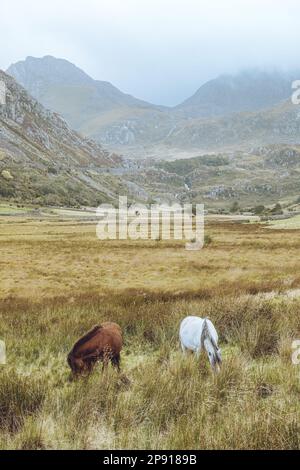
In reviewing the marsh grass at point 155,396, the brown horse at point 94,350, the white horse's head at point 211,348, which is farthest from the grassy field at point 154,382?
the brown horse at point 94,350

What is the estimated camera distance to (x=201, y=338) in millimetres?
7871

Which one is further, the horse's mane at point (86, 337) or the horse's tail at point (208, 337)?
the horse's mane at point (86, 337)

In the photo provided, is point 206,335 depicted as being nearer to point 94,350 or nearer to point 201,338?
point 201,338

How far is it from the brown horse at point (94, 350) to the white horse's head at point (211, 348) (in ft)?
5.39

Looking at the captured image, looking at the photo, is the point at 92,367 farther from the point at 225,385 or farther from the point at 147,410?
the point at 225,385

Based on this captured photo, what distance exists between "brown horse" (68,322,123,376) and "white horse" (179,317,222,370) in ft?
4.45

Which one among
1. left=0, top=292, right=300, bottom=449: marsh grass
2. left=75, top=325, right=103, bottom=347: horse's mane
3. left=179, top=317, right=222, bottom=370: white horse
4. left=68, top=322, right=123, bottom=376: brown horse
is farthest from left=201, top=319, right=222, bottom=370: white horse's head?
left=75, top=325, right=103, bottom=347: horse's mane

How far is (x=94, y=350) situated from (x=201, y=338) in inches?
78.7

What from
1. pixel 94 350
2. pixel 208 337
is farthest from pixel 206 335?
pixel 94 350

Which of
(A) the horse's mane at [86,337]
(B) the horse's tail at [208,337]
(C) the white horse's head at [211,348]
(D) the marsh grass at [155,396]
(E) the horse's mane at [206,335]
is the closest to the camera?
(D) the marsh grass at [155,396]

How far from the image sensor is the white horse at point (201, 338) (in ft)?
23.9

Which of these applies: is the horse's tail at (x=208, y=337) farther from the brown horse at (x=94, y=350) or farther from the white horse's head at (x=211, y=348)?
the brown horse at (x=94, y=350)

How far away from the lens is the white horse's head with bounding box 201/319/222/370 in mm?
7124

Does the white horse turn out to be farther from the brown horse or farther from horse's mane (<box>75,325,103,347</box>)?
horse's mane (<box>75,325,103,347</box>)
